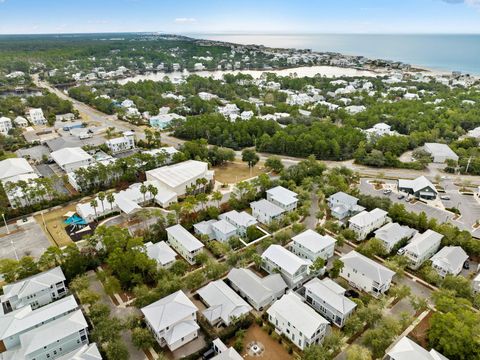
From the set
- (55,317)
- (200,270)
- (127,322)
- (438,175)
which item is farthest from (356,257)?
(438,175)

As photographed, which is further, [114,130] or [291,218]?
[114,130]

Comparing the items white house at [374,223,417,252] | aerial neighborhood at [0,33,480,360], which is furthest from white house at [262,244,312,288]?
white house at [374,223,417,252]

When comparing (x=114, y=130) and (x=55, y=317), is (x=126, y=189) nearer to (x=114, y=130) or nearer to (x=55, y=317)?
(x=55, y=317)

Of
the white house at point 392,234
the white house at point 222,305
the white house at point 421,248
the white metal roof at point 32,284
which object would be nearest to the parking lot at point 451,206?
the white house at point 392,234

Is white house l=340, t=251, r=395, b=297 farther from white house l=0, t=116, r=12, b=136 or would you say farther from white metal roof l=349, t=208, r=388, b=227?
white house l=0, t=116, r=12, b=136

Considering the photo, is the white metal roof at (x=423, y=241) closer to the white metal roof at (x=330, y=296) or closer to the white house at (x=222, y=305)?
the white metal roof at (x=330, y=296)

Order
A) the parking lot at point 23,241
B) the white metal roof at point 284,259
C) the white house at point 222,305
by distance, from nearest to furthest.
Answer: the white house at point 222,305, the white metal roof at point 284,259, the parking lot at point 23,241
